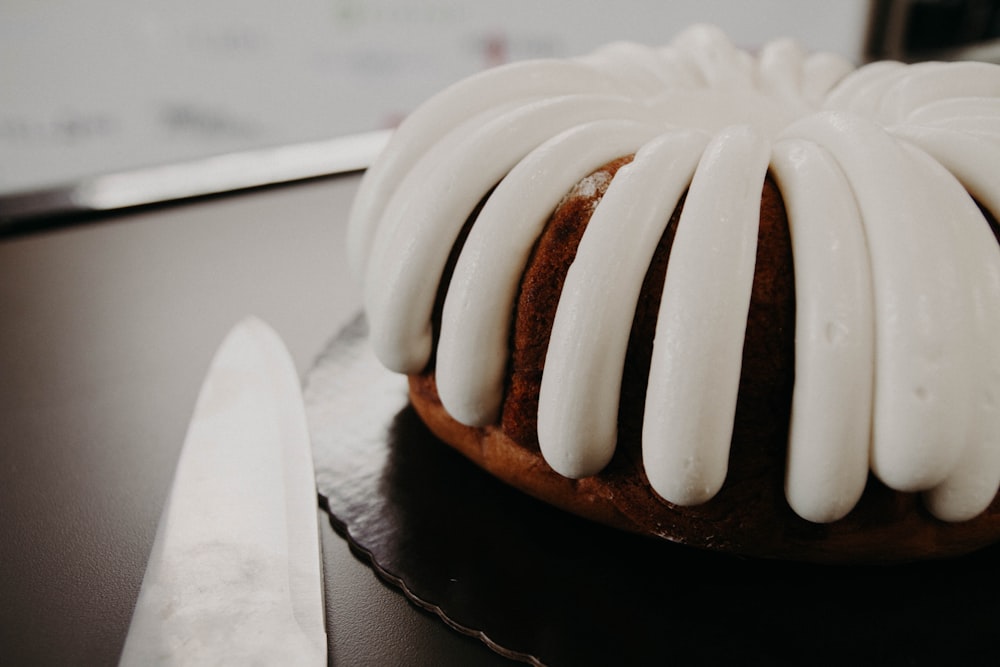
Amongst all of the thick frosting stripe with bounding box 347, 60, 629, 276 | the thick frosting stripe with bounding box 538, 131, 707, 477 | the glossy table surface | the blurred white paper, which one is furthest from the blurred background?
the thick frosting stripe with bounding box 538, 131, 707, 477

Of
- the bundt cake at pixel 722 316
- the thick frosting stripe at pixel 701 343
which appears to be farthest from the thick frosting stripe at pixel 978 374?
the thick frosting stripe at pixel 701 343

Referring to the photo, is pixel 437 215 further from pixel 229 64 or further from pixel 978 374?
pixel 229 64

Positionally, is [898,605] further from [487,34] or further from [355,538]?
[487,34]

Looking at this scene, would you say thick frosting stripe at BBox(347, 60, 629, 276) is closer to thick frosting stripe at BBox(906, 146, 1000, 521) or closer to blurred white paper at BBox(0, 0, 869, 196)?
thick frosting stripe at BBox(906, 146, 1000, 521)

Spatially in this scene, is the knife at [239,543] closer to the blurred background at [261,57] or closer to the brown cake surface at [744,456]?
the brown cake surface at [744,456]

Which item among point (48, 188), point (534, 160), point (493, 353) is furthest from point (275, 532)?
point (48, 188)
